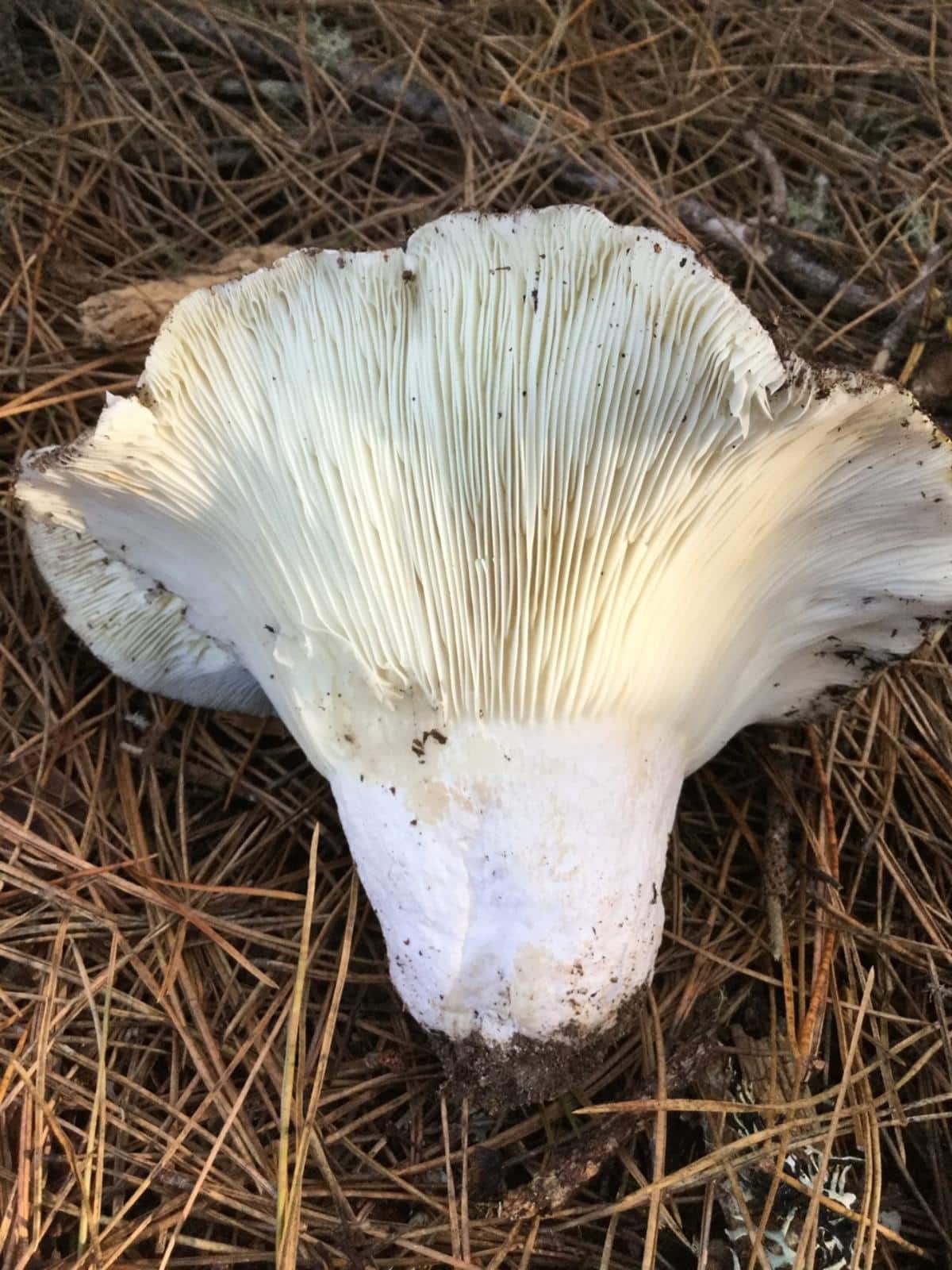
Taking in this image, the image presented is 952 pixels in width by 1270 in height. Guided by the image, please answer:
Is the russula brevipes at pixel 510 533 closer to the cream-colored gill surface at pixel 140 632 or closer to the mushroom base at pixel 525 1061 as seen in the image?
the mushroom base at pixel 525 1061

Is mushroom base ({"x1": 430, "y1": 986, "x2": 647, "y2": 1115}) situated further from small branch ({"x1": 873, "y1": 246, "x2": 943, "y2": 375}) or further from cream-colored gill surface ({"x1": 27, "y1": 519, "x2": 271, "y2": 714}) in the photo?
small branch ({"x1": 873, "y1": 246, "x2": 943, "y2": 375})

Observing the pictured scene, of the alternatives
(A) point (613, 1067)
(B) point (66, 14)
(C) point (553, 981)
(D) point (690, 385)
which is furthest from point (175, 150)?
(A) point (613, 1067)

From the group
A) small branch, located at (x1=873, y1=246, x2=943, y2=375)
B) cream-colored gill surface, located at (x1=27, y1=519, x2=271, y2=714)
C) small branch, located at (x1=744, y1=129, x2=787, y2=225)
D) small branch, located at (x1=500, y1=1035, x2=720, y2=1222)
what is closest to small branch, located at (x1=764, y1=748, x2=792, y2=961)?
small branch, located at (x1=500, y1=1035, x2=720, y2=1222)

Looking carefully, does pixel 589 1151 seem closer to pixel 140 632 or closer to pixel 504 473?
pixel 504 473

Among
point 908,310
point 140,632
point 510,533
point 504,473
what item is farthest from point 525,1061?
point 908,310

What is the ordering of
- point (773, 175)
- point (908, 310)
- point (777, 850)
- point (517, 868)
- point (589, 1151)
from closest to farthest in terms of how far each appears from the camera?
point (517, 868)
point (589, 1151)
point (777, 850)
point (908, 310)
point (773, 175)

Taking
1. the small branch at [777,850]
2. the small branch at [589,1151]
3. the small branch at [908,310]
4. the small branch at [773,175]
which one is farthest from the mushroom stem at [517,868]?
the small branch at [773,175]
